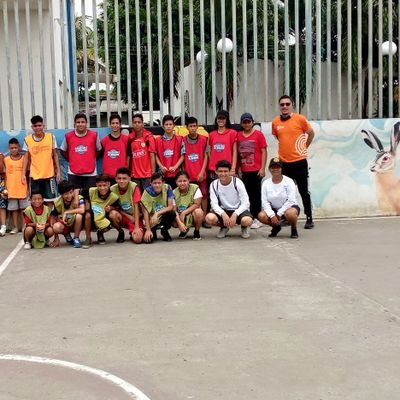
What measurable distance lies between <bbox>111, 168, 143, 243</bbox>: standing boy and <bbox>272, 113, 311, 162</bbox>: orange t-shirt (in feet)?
7.86

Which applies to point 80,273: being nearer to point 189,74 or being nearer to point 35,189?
point 35,189

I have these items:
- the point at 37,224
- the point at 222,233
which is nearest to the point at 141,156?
the point at 222,233

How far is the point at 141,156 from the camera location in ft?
31.4

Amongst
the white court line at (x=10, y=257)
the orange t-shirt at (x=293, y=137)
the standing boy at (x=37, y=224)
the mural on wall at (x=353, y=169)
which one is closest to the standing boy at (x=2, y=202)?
the white court line at (x=10, y=257)

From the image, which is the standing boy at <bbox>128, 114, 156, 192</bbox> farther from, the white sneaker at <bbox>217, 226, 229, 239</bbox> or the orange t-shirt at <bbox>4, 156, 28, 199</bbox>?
the orange t-shirt at <bbox>4, 156, 28, 199</bbox>

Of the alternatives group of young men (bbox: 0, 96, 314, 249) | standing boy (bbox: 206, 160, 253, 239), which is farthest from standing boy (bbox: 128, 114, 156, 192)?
standing boy (bbox: 206, 160, 253, 239)

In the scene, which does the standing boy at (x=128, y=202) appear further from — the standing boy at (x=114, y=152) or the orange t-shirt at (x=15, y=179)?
the orange t-shirt at (x=15, y=179)

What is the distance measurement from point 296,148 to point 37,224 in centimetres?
390

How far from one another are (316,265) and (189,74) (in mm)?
5331

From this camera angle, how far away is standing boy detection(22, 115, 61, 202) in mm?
9469

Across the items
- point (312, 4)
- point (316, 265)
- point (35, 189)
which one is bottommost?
point (316, 265)

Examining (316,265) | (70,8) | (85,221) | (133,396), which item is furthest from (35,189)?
(133,396)

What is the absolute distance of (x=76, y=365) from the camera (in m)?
4.10

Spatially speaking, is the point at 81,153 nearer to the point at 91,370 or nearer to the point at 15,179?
the point at 15,179
